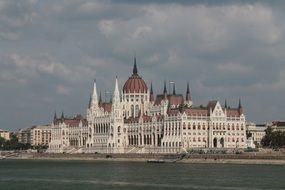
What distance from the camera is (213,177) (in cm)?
8825

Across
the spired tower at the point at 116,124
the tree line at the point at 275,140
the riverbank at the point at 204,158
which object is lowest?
the riverbank at the point at 204,158

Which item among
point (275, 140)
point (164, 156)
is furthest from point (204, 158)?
point (275, 140)

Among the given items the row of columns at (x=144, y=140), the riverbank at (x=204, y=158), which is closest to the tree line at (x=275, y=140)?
the riverbank at (x=204, y=158)

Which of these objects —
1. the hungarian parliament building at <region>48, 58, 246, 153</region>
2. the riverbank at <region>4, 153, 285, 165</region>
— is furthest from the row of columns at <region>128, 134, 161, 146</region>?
the riverbank at <region>4, 153, 285, 165</region>

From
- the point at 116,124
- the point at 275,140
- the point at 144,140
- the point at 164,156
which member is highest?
the point at 116,124

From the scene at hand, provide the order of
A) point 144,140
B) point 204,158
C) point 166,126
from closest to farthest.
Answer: point 204,158
point 166,126
point 144,140

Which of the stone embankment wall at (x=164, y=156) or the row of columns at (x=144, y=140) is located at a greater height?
the row of columns at (x=144, y=140)

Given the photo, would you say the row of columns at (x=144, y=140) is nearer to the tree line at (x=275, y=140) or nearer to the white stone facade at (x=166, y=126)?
the white stone facade at (x=166, y=126)

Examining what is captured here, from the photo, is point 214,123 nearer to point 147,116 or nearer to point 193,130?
point 193,130

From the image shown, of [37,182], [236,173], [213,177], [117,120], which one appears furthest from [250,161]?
[117,120]

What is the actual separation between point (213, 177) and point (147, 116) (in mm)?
99254

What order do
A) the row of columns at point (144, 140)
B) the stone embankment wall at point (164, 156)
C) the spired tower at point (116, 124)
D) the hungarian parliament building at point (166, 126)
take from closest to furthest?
1. the stone embankment wall at point (164, 156)
2. the hungarian parliament building at point (166, 126)
3. the row of columns at point (144, 140)
4. the spired tower at point (116, 124)

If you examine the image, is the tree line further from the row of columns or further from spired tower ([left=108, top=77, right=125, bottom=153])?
spired tower ([left=108, top=77, right=125, bottom=153])

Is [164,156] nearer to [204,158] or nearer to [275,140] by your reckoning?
[204,158]
